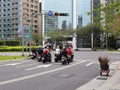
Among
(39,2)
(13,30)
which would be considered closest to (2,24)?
(13,30)

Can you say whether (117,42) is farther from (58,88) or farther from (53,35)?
(58,88)

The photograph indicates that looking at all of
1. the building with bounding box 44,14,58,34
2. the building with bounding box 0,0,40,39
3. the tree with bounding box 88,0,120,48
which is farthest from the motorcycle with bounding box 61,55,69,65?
the building with bounding box 0,0,40,39

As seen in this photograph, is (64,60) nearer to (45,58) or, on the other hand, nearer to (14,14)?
(45,58)

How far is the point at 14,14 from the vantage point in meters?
146

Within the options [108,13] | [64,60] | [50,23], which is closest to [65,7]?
[50,23]

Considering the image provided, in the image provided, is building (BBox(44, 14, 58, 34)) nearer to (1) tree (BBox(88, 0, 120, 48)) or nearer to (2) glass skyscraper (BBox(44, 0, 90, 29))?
(2) glass skyscraper (BBox(44, 0, 90, 29))

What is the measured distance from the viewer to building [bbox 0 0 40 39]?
14275 centimetres

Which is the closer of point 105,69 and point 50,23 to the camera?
point 105,69

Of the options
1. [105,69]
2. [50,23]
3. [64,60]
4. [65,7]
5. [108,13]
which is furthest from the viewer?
[50,23]

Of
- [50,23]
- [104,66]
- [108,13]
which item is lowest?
[104,66]

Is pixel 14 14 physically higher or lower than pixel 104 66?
higher

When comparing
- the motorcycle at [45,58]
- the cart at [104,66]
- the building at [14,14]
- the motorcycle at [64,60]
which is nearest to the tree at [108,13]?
the cart at [104,66]

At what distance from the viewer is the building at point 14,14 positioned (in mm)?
142750

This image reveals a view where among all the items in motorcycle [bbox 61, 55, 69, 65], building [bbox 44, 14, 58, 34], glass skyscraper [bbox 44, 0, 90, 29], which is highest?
glass skyscraper [bbox 44, 0, 90, 29]
